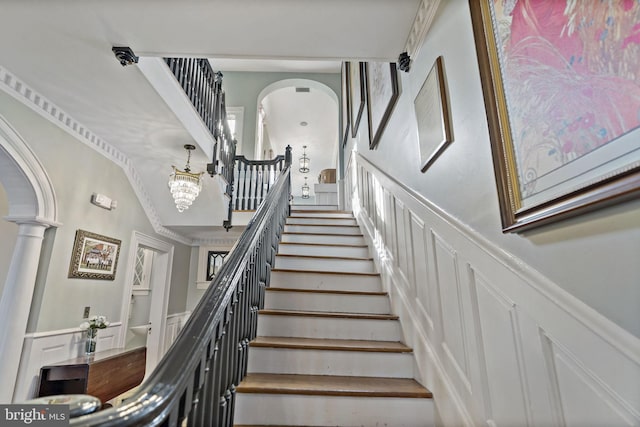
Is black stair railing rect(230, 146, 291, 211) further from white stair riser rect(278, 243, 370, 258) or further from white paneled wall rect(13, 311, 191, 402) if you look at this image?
white paneled wall rect(13, 311, 191, 402)

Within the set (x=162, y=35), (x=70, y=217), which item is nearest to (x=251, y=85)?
(x=70, y=217)

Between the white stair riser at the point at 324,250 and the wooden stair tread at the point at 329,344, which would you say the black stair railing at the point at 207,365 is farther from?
the white stair riser at the point at 324,250

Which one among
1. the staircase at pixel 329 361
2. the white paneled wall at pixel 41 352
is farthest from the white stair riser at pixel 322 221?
the white paneled wall at pixel 41 352

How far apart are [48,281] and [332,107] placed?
7.40 metres

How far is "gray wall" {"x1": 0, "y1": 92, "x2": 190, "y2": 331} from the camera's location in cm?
263

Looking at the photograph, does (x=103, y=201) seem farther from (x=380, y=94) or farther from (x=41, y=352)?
(x=380, y=94)

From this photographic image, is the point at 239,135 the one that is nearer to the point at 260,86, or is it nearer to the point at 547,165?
the point at 260,86

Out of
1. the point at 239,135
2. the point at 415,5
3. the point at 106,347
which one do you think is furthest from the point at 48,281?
the point at 239,135

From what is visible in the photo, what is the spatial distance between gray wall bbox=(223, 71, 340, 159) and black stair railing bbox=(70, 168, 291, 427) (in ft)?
18.4

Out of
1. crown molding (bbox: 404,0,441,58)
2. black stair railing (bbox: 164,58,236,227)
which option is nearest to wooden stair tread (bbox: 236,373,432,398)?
crown molding (bbox: 404,0,441,58)

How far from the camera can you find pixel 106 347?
11.5 ft

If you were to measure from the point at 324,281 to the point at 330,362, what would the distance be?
0.78 meters

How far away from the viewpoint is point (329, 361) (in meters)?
1.74

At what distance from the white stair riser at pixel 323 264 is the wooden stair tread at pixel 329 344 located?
85cm
